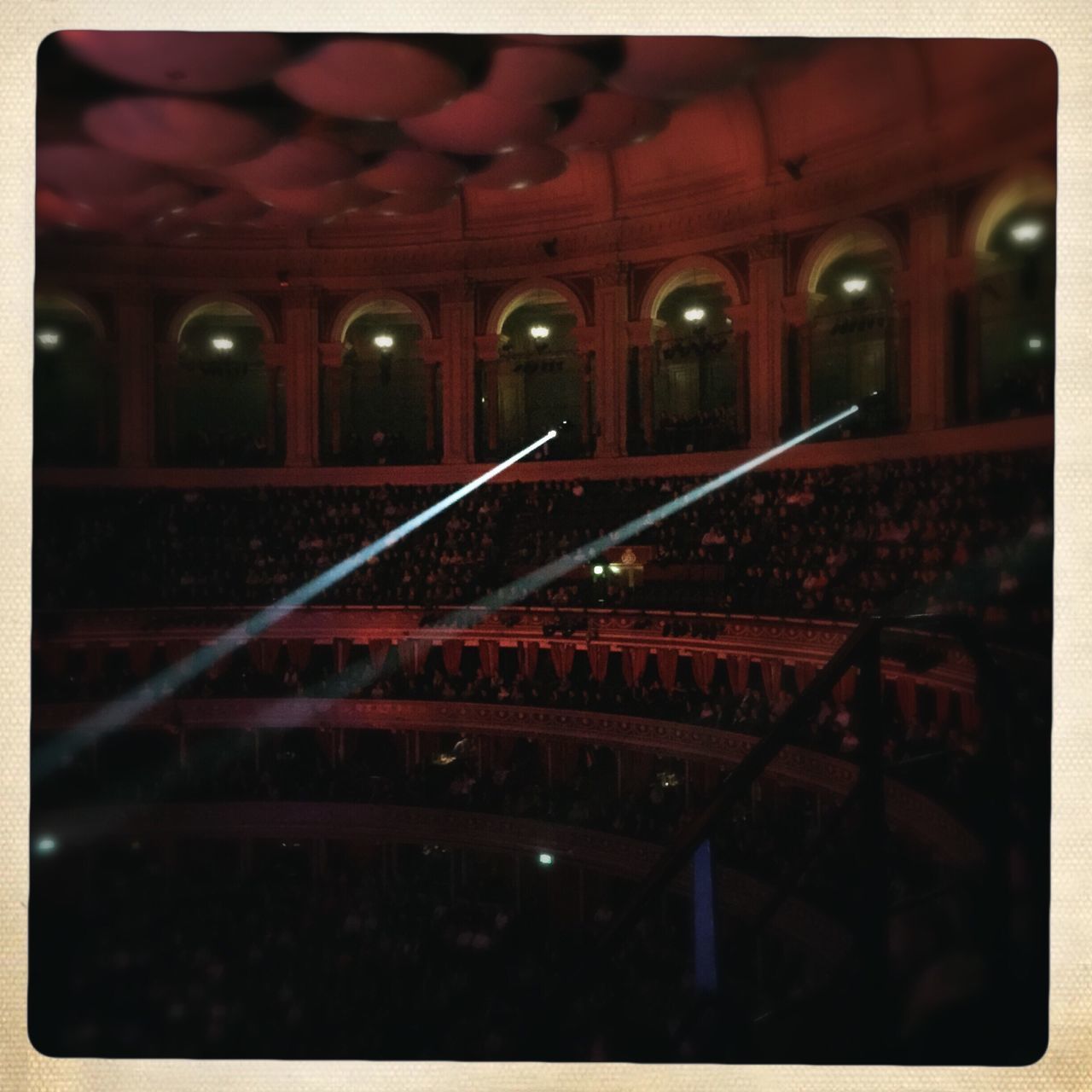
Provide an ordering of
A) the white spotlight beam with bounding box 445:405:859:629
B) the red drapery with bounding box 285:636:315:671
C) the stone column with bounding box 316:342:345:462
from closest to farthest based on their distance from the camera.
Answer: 1. the white spotlight beam with bounding box 445:405:859:629
2. the red drapery with bounding box 285:636:315:671
3. the stone column with bounding box 316:342:345:462

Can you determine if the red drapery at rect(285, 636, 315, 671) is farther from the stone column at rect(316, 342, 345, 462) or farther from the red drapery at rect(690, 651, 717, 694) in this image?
the red drapery at rect(690, 651, 717, 694)

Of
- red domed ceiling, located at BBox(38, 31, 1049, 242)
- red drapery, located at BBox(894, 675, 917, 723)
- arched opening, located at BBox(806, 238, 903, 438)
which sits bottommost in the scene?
red drapery, located at BBox(894, 675, 917, 723)

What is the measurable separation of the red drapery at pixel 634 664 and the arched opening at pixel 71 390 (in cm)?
408

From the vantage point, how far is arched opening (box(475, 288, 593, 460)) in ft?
25.2

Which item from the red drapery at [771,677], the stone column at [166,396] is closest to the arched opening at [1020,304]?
the red drapery at [771,677]

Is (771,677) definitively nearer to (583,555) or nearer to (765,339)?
(583,555)

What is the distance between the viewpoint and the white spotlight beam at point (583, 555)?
714 cm

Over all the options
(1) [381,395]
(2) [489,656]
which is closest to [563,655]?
(2) [489,656]

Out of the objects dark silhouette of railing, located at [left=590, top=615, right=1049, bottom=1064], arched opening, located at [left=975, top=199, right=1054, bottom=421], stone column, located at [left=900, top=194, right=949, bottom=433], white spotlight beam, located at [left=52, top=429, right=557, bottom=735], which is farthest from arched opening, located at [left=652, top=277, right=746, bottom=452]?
dark silhouette of railing, located at [left=590, top=615, right=1049, bottom=1064]

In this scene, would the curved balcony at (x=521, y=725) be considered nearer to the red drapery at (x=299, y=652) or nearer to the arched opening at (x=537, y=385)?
the red drapery at (x=299, y=652)

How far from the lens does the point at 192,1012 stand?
454 cm

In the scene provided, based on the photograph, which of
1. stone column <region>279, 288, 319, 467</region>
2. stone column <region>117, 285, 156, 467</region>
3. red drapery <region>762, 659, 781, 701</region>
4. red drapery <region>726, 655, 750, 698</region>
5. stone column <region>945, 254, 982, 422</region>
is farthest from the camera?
stone column <region>279, 288, 319, 467</region>

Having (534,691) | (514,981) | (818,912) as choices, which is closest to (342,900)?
(514,981)

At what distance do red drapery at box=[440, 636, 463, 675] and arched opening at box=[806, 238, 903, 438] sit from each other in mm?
3604
